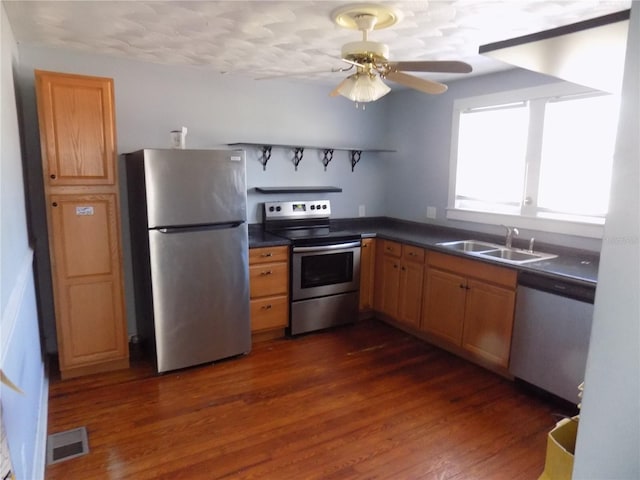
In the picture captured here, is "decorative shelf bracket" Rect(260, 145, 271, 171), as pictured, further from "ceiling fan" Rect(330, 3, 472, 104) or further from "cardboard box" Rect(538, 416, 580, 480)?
"cardboard box" Rect(538, 416, 580, 480)

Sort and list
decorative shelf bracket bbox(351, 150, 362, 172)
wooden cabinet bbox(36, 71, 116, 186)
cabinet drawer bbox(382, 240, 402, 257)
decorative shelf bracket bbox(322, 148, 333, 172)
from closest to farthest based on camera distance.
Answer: wooden cabinet bbox(36, 71, 116, 186), cabinet drawer bbox(382, 240, 402, 257), decorative shelf bracket bbox(322, 148, 333, 172), decorative shelf bracket bbox(351, 150, 362, 172)

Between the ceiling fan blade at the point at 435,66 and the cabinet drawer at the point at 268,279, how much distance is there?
74.8 inches

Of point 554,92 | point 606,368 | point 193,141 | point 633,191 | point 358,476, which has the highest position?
point 554,92

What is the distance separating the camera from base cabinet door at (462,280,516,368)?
2809mm

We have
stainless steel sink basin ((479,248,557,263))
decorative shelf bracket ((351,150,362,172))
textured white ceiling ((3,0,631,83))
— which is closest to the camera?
textured white ceiling ((3,0,631,83))

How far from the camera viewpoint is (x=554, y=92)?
117 inches

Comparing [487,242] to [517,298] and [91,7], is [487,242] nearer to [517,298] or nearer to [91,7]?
[517,298]

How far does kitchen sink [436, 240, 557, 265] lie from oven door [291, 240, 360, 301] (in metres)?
0.81

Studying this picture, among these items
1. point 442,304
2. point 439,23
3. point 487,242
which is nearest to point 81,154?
point 439,23

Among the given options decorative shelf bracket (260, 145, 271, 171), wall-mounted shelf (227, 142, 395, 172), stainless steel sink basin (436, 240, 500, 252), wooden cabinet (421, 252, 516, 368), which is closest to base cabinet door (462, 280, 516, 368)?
wooden cabinet (421, 252, 516, 368)

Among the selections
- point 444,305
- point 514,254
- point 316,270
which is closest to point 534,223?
point 514,254

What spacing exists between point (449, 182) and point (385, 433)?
2.39m

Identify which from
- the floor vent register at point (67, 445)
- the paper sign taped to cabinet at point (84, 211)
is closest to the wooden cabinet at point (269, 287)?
the paper sign taped to cabinet at point (84, 211)

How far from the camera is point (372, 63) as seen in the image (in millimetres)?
2002
